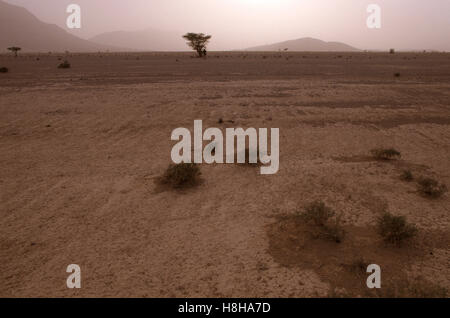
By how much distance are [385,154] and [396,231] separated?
10.8ft

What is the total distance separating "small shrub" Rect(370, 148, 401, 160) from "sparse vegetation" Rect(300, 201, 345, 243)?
3066mm

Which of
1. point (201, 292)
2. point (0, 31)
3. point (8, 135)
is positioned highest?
point (0, 31)

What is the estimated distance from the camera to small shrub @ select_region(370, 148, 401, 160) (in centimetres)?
693

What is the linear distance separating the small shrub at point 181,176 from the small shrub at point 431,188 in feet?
12.9

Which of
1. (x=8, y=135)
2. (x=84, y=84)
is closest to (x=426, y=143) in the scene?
(x=8, y=135)

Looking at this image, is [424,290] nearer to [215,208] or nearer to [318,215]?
[318,215]

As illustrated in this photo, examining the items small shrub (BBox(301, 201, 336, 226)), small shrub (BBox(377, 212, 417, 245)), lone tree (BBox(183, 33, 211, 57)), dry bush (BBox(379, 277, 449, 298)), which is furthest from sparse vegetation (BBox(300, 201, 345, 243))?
lone tree (BBox(183, 33, 211, 57))

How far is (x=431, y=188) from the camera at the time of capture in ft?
17.7

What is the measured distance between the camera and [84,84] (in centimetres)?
1705

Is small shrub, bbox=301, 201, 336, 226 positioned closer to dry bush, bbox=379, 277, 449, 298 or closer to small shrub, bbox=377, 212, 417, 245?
small shrub, bbox=377, 212, 417, 245

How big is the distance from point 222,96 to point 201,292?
1071 centimetres

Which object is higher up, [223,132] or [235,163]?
[223,132]

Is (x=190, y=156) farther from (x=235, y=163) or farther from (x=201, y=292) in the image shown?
(x=201, y=292)

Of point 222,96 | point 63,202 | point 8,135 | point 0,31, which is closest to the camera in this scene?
point 63,202
